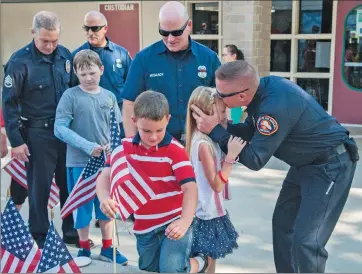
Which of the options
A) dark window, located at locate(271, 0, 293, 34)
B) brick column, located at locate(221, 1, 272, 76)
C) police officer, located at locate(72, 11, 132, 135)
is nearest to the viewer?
police officer, located at locate(72, 11, 132, 135)

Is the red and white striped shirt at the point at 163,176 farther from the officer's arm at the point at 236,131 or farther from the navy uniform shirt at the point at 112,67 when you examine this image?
the navy uniform shirt at the point at 112,67

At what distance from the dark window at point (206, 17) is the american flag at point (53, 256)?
328 inches

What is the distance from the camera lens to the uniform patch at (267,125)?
3088mm

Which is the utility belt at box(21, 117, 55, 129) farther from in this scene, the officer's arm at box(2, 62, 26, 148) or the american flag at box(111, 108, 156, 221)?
the american flag at box(111, 108, 156, 221)

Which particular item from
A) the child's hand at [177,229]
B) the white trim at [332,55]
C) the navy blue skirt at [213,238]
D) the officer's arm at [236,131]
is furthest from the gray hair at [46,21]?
the white trim at [332,55]

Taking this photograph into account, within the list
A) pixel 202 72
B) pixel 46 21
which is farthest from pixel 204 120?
pixel 46 21

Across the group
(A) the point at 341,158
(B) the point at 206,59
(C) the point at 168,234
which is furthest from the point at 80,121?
(A) the point at 341,158

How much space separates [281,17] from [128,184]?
26.6 feet

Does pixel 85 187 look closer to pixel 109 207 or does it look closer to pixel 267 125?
pixel 109 207

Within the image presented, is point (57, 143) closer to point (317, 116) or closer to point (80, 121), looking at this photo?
point (80, 121)

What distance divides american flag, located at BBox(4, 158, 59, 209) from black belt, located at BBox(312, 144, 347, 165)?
7.72 feet

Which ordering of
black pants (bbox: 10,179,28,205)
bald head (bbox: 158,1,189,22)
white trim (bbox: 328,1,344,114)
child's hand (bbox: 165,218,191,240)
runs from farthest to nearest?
white trim (bbox: 328,1,344,114) → black pants (bbox: 10,179,28,205) → bald head (bbox: 158,1,189,22) → child's hand (bbox: 165,218,191,240)

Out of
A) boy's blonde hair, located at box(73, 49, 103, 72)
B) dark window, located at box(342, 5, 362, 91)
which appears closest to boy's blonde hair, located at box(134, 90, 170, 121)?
boy's blonde hair, located at box(73, 49, 103, 72)

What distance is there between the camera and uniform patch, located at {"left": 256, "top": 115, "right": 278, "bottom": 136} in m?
3.09
